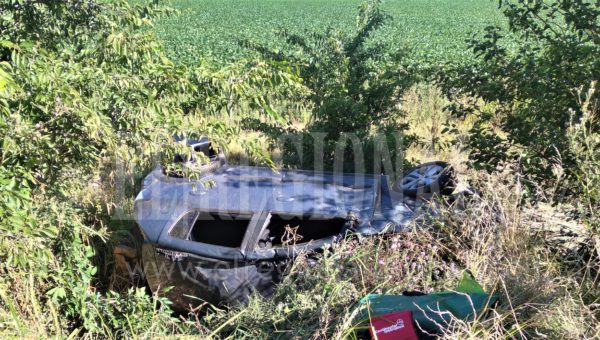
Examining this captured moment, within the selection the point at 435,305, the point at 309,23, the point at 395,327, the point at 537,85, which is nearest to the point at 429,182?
the point at 537,85

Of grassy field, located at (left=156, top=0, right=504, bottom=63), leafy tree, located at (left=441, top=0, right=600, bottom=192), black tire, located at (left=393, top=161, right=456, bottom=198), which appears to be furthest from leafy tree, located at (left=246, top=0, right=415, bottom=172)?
grassy field, located at (left=156, top=0, right=504, bottom=63)

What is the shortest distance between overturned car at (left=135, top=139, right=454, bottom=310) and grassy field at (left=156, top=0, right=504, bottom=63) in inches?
339

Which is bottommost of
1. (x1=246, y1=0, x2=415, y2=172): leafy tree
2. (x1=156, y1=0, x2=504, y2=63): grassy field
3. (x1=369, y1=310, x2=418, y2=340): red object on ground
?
(x1=369, y1=310, x2=418, y2=340): red object on ground

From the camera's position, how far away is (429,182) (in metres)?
4.93

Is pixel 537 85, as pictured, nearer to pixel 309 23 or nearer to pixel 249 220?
pixel 249 220

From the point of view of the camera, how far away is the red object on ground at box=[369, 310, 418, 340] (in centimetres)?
293

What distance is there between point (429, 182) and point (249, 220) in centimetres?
155

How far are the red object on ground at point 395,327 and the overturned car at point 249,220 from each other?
114 centimetres

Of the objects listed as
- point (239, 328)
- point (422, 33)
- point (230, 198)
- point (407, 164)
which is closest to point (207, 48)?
point (422, 33)

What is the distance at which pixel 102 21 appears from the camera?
4.07 m

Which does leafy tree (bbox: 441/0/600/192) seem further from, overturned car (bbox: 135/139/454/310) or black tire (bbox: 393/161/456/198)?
overturned car (bbox: 135/139/454/310)

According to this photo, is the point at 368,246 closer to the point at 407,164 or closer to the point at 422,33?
the point at 407,164

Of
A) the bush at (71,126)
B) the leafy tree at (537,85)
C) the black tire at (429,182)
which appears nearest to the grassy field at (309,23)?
the leafy tree at (537,85)

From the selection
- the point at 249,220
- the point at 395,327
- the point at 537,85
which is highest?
the point at 537,85
